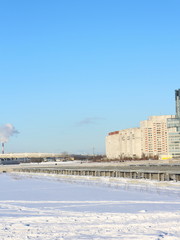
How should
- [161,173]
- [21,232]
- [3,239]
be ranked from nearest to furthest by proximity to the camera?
1. [3,239]
2. [21,232]
3. [161,173]

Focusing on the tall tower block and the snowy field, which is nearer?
the snowy field

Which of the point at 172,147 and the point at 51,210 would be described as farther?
the point at 172,147

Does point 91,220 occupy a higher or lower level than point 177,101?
lower

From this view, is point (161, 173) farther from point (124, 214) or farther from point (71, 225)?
point (71, 225)

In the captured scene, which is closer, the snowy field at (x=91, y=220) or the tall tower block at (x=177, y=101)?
the snowy field at (x=91, y=220)

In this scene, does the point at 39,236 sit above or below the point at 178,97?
below

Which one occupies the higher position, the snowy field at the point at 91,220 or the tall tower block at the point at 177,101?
the tall tower block at the point at 177,101

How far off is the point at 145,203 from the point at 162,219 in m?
5.13

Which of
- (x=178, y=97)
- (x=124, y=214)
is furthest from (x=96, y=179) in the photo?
(x=178, y=97)

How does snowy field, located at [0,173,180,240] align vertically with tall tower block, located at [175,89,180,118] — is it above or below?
below

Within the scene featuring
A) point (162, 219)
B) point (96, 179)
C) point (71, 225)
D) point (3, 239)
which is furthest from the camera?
point (96, 179)

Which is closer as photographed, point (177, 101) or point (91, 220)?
point (91, 220)

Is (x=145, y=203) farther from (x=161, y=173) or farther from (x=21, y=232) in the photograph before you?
(x=161, y=173)

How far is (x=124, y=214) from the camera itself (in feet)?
50.7
